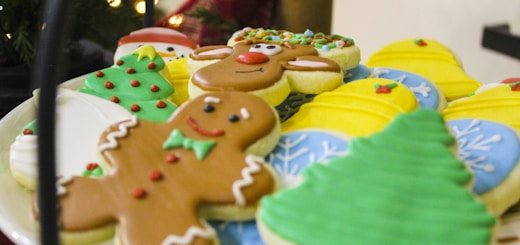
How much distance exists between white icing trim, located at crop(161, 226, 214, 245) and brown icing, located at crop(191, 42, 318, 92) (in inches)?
9.6

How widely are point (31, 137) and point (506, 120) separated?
2.04ft

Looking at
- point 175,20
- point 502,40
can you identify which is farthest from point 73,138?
point 502,40

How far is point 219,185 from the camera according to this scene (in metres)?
0.60

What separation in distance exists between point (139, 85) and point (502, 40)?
1.32 meters

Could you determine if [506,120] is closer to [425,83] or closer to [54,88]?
[425,83]

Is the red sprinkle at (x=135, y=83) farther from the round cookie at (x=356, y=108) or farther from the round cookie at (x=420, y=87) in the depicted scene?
the round cookie at (x=420, y=87)

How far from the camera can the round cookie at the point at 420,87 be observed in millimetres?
851

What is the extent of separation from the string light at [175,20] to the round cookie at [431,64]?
2.55 ft

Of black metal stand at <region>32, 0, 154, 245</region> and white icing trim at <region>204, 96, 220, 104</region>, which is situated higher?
black metal stand at <region>32, 0, 154, 245</region>

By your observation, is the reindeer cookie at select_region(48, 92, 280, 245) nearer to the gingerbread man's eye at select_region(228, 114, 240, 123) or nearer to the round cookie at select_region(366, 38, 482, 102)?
the gingerbread man's eye at select_region(228, 114, 240, 123)

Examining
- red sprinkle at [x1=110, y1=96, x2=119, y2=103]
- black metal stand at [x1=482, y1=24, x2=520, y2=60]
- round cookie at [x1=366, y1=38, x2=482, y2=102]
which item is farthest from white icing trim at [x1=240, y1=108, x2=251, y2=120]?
black metal stand at [x1=482, y1=24, x2=520, y2=60]

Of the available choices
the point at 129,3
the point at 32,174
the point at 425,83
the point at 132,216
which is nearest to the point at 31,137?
the point at 32,174

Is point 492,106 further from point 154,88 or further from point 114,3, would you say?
point 114,3

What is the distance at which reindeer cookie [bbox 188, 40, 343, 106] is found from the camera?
0.76m
